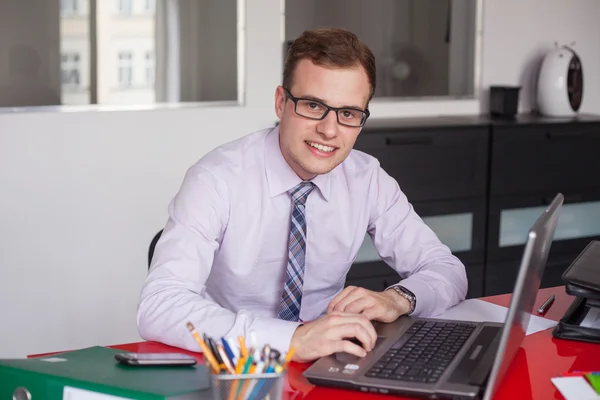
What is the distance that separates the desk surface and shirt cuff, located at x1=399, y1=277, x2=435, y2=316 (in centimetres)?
26

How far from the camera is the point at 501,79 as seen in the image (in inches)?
178

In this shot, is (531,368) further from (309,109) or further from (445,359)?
(309,109)

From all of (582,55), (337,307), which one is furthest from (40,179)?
(582,55)

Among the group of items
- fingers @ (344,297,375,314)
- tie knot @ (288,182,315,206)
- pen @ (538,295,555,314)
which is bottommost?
pen @ (538,295,555,314)

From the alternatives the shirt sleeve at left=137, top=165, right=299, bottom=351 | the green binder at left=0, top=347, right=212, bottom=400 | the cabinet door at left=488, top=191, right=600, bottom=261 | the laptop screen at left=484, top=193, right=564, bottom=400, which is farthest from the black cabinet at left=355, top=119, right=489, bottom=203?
the green binder at left=0, top=347, right=212, bottom=400

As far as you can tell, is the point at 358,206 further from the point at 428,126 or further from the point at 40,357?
the point at 428,126

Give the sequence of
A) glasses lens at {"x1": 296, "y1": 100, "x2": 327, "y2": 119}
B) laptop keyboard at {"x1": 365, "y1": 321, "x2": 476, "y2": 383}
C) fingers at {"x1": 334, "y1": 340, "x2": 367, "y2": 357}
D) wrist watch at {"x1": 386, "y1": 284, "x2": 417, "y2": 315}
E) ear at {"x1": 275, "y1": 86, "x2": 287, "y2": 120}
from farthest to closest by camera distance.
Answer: ear at {"x1": 275, "y1": 86, "x2": 287, "y2": 120}, glasses lens at {"x1": 296, "y1": 100, "x2": 327, "y2": 119}, wrist watch at {"x1": 386, "y1": 284, "x2": 417, "y2": 315}, fingers at {"x1": 334, "y1": 340, "x2": 367, "y2": 357}, laptop keyboard at {"x1": 365, "y1": 321, "x2": 476, "y2": 383}

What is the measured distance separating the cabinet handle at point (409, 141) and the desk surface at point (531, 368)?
6.19ft

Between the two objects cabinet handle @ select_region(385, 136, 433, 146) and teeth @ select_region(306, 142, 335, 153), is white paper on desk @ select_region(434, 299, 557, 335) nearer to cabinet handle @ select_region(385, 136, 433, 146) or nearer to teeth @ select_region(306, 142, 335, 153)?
teeth @ select_region(306, 142, 335, 153)

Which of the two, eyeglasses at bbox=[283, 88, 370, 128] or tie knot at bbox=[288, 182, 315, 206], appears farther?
tie knot at bbox=[288, 182, 315, 206]

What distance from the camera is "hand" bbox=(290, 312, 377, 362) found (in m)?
1.64

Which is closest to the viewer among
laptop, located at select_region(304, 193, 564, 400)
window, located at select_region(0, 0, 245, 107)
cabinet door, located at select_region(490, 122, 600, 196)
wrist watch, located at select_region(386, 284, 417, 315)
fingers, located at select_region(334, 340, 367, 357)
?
laptop, located at select_region(304, 193, 564, 400)

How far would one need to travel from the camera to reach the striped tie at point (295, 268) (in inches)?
87.4

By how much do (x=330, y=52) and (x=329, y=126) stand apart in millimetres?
172
